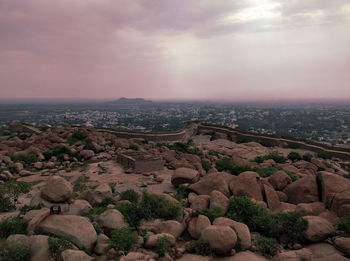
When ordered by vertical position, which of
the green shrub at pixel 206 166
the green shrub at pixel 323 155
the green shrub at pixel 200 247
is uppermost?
the green shrub at pixel 200 247

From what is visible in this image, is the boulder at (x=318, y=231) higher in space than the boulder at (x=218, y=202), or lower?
lower

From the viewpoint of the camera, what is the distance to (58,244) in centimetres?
517

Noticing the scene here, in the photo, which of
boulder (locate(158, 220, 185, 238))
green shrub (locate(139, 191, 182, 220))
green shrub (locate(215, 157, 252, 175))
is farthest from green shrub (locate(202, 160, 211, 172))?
boulder (locate(158, 220, 185, 238))

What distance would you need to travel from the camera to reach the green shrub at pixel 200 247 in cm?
599

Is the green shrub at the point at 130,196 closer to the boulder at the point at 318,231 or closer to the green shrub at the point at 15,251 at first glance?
the green shrub at the point at 15,251

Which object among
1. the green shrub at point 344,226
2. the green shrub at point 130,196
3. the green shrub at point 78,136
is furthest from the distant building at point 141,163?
the green shrub at point 344,226

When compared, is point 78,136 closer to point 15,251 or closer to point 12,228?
point 12,228

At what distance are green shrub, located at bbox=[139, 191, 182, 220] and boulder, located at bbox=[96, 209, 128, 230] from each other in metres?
0.84

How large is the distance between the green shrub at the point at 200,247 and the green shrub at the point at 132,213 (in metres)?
1.89

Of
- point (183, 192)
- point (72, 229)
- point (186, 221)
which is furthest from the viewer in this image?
point (183, 192)

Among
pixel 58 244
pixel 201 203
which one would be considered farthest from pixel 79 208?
pixel 201 203

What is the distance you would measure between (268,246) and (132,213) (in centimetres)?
418

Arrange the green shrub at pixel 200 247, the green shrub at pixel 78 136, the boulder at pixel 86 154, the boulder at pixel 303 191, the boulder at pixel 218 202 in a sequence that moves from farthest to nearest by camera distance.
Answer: the green shrub at pixel 78 136
the boulder at pixel 86 154
the boulder at pixel 303 191
the boulder at pixel 218 202
the green shrub at pixel 200 247

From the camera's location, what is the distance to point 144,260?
5211mm
